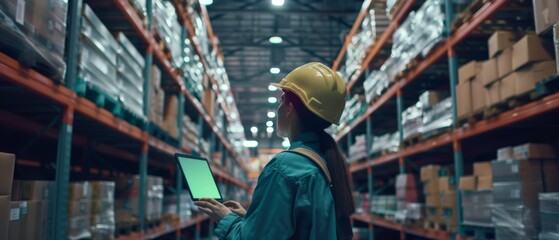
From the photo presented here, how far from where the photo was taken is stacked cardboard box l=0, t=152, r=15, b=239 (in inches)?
87.9

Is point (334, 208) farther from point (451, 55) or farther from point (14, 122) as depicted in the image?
point (451, 55)

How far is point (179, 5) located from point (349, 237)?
5.00 metres

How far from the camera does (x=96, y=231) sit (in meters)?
3.67

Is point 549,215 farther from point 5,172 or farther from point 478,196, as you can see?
point 5,172

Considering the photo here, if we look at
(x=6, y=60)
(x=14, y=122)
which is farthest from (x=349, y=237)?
(x=14, y=122)

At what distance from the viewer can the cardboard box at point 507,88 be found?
3.60 meters

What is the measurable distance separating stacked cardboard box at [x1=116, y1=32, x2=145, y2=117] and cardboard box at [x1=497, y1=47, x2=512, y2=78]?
2.99 m

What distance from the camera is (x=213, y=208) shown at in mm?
2146

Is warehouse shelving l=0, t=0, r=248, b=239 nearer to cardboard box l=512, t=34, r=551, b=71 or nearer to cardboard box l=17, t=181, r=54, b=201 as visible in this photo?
cardboard box l=17, t=181, r=54, b=201

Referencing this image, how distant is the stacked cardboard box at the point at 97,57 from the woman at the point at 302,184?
62.9 inches

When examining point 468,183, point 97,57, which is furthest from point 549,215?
point 97,57

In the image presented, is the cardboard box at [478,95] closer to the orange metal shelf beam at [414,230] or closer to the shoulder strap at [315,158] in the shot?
the orange metal shelf beam at [414,230]

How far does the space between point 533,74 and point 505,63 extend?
0.38m

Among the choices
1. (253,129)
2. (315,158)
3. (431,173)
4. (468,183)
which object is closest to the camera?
(315,158)
